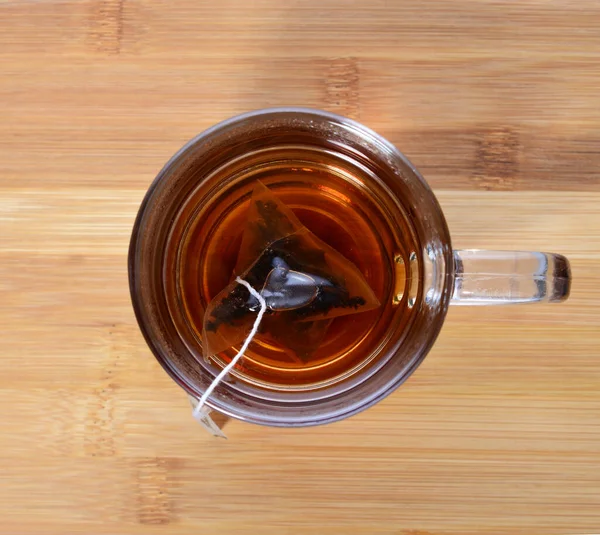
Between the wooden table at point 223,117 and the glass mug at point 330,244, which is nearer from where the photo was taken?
the glass mug at point 330,244

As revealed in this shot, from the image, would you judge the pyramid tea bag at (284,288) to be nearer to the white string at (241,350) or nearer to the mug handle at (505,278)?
the white string at (241,350)

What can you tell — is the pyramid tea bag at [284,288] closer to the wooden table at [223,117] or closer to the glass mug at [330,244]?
the glass mug at [330,244]

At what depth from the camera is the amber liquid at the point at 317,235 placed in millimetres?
692

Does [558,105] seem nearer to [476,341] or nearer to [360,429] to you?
[476,341]

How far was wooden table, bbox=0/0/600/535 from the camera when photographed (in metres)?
0.78

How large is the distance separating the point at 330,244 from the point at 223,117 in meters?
0.22

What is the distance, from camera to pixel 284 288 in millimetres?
664

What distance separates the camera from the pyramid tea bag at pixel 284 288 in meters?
0.66

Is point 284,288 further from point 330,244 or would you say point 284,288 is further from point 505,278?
point 505,278

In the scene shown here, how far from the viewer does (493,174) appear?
0.78m

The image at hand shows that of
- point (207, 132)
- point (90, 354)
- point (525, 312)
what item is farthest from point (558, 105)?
point (90, 354)

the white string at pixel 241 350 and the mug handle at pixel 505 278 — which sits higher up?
the mug handle at pixel 505 278

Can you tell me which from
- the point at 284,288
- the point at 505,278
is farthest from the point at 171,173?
the point at 505,278

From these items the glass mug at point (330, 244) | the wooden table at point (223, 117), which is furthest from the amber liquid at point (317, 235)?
the wooden table at point (223, 117)
